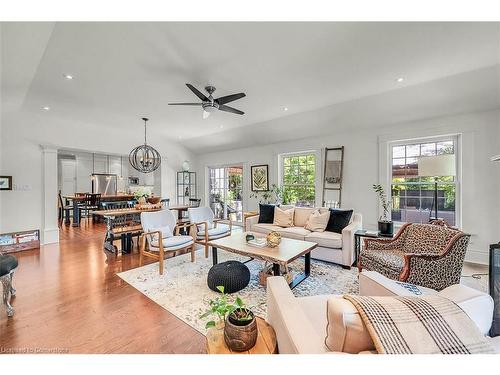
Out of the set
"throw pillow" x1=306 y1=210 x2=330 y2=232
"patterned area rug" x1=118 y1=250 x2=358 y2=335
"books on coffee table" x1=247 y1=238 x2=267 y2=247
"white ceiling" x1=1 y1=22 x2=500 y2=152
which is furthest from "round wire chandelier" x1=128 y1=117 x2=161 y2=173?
"throw pillow" x1=306 y1=210 x2=330 y2=232

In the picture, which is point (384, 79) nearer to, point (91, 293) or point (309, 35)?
point (309, 35)

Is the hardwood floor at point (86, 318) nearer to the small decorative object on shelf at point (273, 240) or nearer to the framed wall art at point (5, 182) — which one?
the small decorative object on shelf at point (273, 240)

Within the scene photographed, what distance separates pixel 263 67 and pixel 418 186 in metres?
3.50

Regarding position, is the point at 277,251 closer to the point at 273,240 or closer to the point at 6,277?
the point at 273,240

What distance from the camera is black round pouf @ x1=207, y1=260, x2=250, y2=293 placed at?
245cm

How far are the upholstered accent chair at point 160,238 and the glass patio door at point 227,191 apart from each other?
304cm

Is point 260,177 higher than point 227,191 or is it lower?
higher

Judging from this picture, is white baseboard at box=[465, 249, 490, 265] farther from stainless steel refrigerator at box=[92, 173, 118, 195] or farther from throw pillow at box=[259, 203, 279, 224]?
stainless steel refrigerator at box=[92, 173, 118, 195]

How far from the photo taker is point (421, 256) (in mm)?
2135

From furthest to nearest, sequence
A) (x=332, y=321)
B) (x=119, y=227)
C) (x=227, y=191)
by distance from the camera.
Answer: (x=227, y=191) < (x=119, y=227) < (x=332, y=321)

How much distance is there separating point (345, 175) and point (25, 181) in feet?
21.6

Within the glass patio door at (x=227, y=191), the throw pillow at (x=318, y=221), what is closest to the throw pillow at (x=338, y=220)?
the throw pillow at (x=318, y=221)

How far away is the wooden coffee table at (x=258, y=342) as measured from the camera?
119 centimetres

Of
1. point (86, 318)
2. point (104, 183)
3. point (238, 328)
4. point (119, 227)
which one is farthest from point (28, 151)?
point (238, 328)
